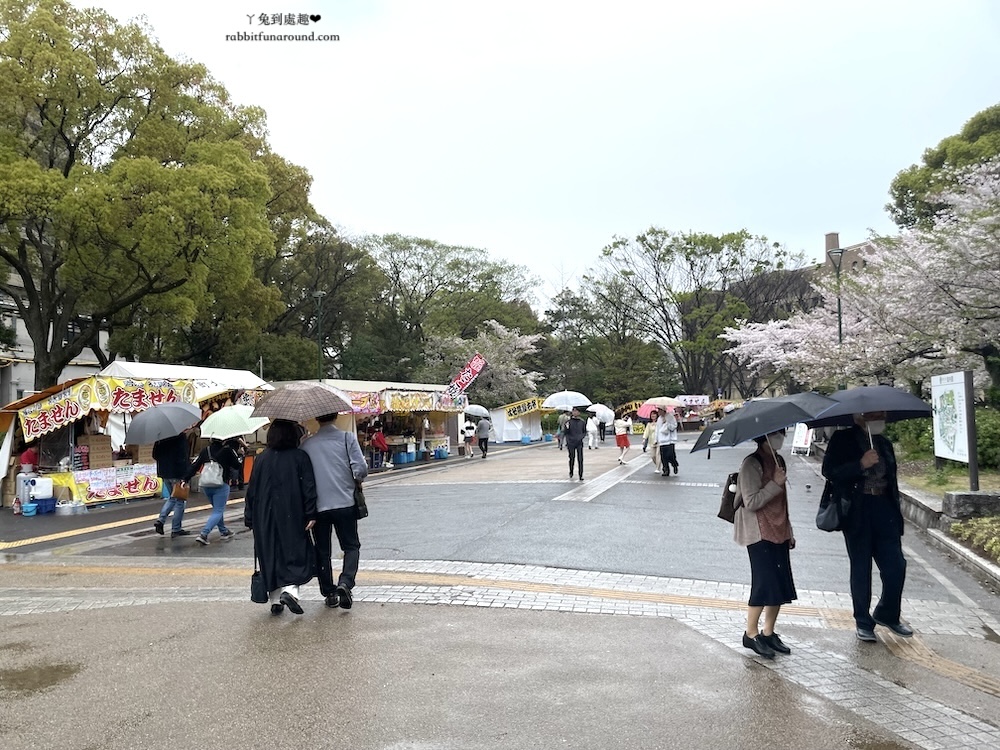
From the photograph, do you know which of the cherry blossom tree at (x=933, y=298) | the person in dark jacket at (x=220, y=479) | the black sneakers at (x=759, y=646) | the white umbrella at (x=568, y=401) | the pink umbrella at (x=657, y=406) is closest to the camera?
the black sneakers at (x=759, y=646)

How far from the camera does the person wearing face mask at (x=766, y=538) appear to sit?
469 centimetres

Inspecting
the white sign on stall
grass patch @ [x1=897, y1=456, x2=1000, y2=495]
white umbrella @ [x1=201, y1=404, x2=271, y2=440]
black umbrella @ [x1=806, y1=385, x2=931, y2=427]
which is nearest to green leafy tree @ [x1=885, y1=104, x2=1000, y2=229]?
grass patch @ [x1=897, y1=456, x2=1000, y2=495]

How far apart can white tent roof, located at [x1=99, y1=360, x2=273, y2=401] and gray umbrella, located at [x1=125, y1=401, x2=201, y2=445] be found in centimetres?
539

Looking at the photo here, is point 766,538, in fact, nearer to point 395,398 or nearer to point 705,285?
point 395,398

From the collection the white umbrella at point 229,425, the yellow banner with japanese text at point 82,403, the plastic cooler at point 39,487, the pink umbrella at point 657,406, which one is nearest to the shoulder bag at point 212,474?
the white umbrella at point 229,425

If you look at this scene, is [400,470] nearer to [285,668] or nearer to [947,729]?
[285,668]

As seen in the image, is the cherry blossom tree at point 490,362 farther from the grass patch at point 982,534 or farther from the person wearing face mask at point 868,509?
the person wearing face mask at point 868,509

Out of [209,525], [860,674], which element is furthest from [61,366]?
[860,674]

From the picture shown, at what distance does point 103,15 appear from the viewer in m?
21.1

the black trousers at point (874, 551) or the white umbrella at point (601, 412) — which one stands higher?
the white umbrella at point (601, 412)

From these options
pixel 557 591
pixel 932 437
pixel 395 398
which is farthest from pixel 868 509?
pixel 395 398

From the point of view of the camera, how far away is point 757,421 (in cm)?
456

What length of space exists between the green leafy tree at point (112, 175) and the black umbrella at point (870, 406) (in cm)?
1847

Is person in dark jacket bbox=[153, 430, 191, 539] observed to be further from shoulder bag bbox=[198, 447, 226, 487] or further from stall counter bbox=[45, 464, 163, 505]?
stall counter bbox=[45, 464, 163, 505]
